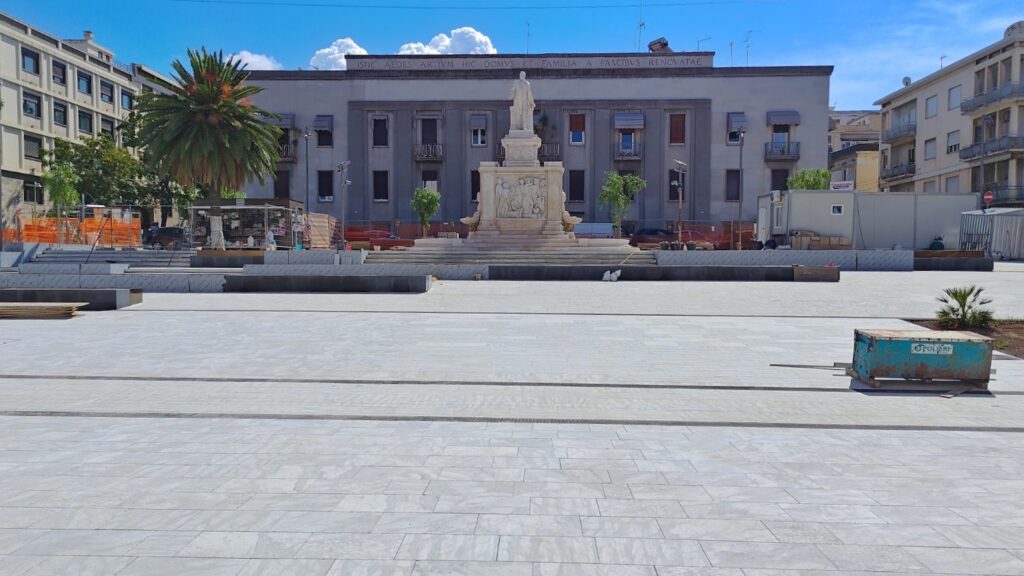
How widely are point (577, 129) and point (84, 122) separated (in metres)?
40.4

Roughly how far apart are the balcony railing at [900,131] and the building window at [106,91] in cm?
6827

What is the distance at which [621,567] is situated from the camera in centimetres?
340

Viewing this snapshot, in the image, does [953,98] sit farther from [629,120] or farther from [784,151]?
[629,120]

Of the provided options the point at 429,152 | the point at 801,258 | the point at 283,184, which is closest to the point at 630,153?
the point at 429,152

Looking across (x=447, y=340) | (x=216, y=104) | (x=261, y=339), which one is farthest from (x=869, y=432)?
(x=216, y=104)

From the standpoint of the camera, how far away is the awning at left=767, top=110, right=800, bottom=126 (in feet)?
168

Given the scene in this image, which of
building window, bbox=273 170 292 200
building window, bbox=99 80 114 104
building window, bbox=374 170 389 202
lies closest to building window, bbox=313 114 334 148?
building window, bbox=273 170 292 200

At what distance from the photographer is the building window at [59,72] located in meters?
52.4

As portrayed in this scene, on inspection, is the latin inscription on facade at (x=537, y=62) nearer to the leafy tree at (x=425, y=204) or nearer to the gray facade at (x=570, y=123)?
the gray facade at (x=570, y=123)

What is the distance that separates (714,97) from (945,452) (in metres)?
51.1

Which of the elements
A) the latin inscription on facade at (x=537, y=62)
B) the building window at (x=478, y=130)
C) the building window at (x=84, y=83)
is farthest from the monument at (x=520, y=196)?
the building window at (x=84, y=83)

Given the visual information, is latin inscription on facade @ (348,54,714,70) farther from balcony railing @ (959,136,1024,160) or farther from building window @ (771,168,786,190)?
balcony railing @ (959,136,1024,160)

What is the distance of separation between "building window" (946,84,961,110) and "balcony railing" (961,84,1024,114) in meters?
1.80

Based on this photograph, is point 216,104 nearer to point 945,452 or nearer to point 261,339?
point 261,339
